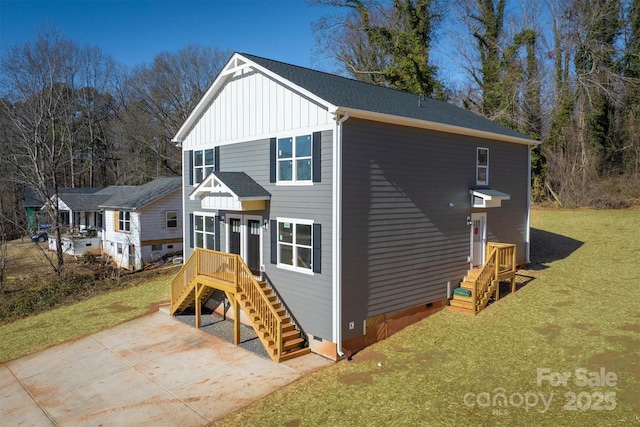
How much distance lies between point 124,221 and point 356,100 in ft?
69.6

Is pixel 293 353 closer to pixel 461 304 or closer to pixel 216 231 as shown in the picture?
pixel 461 304

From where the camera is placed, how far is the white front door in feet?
46.6

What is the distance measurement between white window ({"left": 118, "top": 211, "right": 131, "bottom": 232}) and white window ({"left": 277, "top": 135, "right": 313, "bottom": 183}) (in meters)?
18.4

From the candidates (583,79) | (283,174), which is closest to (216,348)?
(283,174)

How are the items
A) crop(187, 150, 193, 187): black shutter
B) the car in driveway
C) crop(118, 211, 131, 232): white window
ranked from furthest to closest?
the car in driveway, crop(118, 211, 131, 232): white window, crop(187, 150, 193, 187): black shutter

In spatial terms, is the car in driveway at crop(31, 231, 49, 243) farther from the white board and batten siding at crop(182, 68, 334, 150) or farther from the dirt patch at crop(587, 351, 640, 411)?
the dirt patch at crop(587, 351, 640, 411)

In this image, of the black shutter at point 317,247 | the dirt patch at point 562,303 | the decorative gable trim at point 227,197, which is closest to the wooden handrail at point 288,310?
the black shutter at point 317,247

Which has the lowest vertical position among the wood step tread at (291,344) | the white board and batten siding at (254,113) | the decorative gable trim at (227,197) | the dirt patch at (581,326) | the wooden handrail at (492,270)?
the wood step tread at (291,344)

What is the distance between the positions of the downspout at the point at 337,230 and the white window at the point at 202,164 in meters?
6.25

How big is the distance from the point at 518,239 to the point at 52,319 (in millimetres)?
18439

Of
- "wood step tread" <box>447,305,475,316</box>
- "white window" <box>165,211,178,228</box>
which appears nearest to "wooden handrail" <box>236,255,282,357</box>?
"wood step tread" <box>447,305,475,316</box>

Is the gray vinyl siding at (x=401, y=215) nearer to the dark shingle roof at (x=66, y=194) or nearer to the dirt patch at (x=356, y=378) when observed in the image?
the dirt patch at (x=356, y=378)

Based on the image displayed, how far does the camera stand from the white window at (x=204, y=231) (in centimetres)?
1510

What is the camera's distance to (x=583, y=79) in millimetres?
29094
